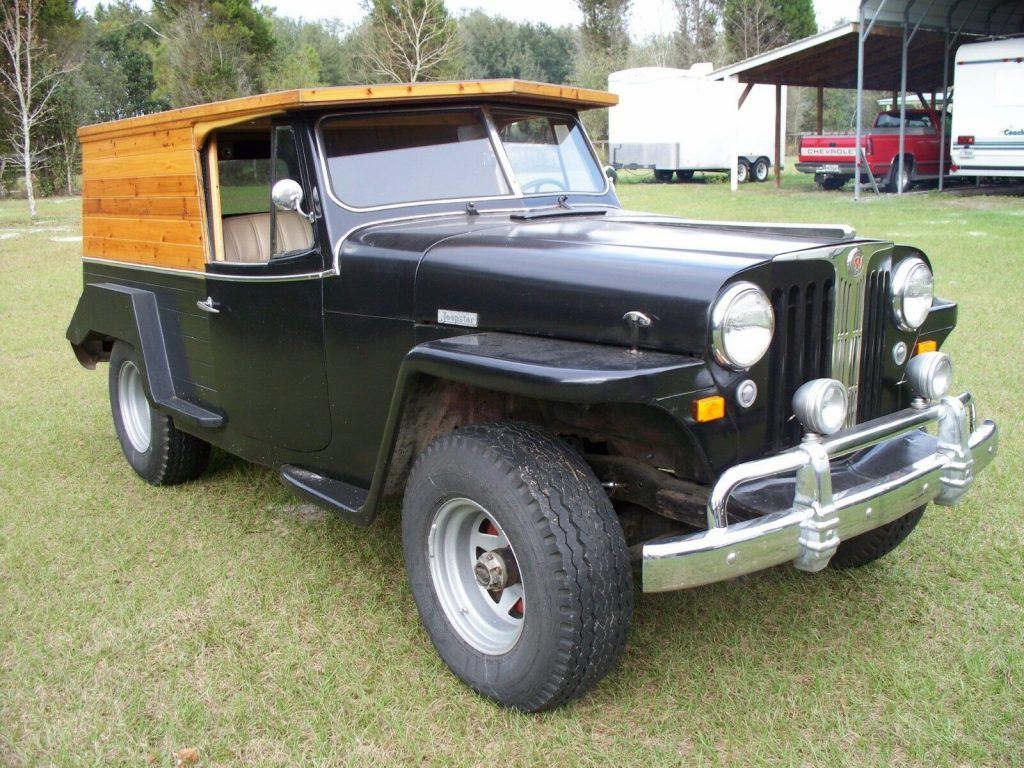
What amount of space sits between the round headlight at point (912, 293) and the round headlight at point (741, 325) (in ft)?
2.28

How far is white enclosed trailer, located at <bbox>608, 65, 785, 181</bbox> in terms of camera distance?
25484mm

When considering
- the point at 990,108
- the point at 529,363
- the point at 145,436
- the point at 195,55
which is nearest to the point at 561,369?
the point at 529,363

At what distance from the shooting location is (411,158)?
3.59 metres

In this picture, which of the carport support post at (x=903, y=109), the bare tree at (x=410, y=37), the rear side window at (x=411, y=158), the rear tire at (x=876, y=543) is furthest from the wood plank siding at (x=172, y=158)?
the bare tree at (x=410, y=37)

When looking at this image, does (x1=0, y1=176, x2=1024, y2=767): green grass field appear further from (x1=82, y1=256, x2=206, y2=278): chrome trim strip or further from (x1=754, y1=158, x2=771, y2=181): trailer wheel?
(x1=754, y1=158, x2=771, y2=181): trailer wheel

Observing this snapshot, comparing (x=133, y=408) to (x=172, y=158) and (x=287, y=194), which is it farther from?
(x=287, y=194)

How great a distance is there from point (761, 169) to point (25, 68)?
1935 centimetres

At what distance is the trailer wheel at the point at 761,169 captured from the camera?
26.7 m

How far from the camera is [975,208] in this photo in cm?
1598

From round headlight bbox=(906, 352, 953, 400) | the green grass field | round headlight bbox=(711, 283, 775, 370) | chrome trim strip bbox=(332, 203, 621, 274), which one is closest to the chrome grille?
round headlight bbox=(906, 352, 953, 400)

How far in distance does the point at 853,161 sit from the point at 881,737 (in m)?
19.9

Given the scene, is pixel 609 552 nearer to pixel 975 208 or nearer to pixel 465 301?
pixel 465 301

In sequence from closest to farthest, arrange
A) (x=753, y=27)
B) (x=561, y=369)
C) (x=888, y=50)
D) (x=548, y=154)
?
(x=561, y=369)
(x=548, y=154)
(x=888, y=50)
(x=753, y=27)

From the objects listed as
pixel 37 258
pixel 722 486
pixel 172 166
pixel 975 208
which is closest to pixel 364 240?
pixel 172 166
